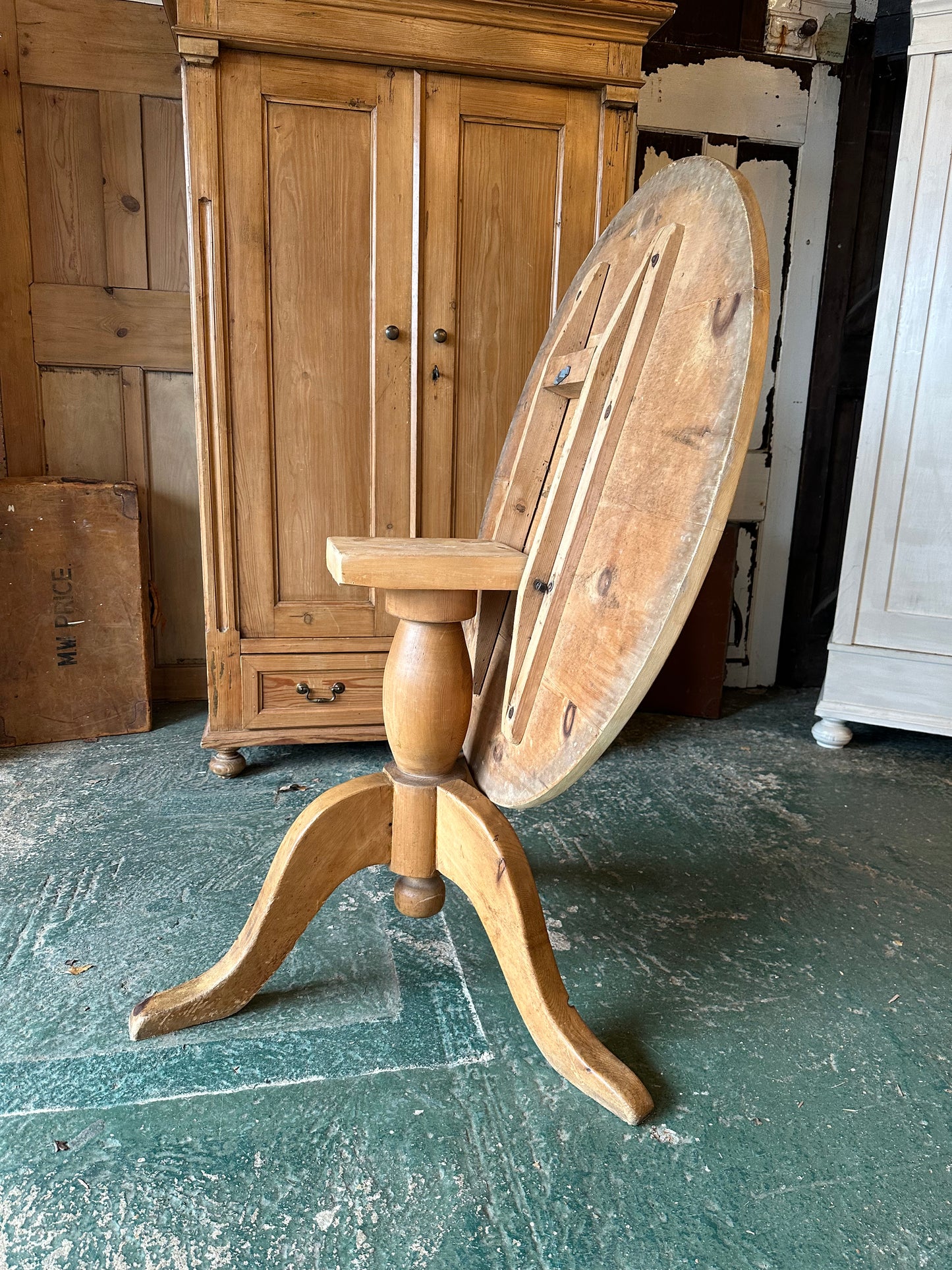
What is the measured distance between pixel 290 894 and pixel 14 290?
2205 mm

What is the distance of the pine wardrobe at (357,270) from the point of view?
1953mm

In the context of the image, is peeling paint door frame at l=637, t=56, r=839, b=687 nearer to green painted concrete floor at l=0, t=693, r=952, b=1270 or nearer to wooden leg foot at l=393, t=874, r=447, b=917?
green painted concrete floor at l=0, t=693, r=952, b=1270

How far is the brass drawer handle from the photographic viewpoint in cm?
224

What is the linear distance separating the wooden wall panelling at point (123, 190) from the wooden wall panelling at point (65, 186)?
0.9 inches

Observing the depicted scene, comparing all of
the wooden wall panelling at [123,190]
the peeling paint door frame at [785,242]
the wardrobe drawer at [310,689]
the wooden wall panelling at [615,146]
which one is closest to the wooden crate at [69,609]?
the wardrobe drawer at [310,689]

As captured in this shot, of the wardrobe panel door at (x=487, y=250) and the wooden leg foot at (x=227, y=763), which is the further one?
the wooden leg foot at (x=227, y=763)

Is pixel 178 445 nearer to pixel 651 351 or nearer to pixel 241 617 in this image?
pixel 241 617

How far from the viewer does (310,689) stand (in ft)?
7.38

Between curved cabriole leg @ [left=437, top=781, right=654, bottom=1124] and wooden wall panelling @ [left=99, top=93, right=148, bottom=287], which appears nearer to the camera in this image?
curved cabriole leg @ [left=437, top=781, right=654, bottom=1124]

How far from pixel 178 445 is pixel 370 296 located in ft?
3.08

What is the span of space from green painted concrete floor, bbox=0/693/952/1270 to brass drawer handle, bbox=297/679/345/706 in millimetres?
288

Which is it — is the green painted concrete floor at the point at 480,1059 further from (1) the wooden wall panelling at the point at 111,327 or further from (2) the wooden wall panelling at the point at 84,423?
(1) the wooden wall panelling at the point at 111,327

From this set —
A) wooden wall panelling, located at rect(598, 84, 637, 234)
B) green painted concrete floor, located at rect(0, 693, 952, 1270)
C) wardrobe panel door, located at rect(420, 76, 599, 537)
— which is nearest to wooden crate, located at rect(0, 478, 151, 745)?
green painted concrete floor, located at rect(0, 693, 952, 1270)

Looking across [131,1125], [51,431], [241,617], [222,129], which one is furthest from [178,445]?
[131,1125]
